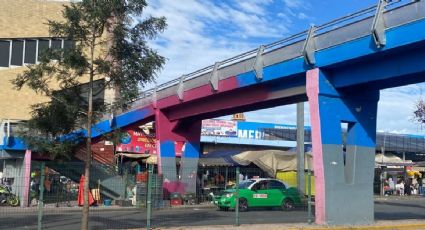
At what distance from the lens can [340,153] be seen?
63.2 feet

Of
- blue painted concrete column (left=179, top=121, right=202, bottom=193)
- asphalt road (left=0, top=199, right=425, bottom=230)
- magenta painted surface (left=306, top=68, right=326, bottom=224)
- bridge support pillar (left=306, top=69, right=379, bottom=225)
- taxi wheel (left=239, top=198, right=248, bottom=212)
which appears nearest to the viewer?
asphalt road (left=0, top=199, right=425, bottom=230)

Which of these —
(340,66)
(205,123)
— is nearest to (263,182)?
(340,66)

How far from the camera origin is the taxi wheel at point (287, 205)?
25802 millimetres

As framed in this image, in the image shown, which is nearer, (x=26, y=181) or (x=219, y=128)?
(x=26, y=181)

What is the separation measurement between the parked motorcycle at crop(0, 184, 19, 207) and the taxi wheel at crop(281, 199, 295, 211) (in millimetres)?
12350

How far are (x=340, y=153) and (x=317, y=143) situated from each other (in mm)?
1026

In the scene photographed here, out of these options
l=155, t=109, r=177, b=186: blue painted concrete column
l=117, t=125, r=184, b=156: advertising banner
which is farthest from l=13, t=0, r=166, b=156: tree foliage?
l=117, t=125, r=184, b=156: advertising banner

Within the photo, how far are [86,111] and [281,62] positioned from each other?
32.3 feet

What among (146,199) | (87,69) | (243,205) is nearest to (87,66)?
(87,69)

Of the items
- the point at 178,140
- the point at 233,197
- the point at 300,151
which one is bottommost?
the point at 233,197

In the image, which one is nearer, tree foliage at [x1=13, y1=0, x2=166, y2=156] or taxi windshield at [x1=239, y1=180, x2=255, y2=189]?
tree foliage at [x1=13, y1=0, x2=166, y2=156]

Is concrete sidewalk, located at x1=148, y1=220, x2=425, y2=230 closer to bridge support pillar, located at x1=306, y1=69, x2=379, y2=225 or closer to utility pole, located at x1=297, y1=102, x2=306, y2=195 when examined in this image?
bridge support pillar, located at x1=306, y1=69, x2=379, y2=225

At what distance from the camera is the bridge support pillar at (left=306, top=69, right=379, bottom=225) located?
61.2 feet

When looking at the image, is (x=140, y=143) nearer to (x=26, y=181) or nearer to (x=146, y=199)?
(x=146, y=199)
